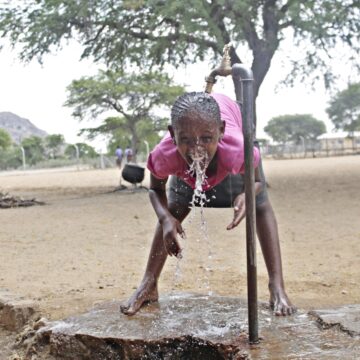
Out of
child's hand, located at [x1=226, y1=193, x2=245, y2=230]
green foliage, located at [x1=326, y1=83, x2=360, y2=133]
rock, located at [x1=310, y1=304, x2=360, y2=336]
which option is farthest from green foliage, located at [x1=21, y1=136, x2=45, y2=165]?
child's hand, located at [x1=226, y1=193, x2=245, y2=230]

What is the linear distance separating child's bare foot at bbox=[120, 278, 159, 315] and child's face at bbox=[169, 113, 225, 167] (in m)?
0.87

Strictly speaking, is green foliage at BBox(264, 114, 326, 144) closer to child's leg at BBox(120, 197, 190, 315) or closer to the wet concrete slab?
child's leg at BBox(120, 197, 190, 315)

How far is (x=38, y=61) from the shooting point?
1338 centimetres

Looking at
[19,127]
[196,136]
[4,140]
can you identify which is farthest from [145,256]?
[19,127]

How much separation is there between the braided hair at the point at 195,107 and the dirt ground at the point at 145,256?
0.94m

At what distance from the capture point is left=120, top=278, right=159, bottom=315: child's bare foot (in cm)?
278

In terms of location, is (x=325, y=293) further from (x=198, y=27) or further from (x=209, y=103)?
(x=198, y=27)

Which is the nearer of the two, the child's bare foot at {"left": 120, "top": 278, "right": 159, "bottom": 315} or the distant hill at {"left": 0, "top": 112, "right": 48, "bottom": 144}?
the child's bare foot at {"left": 120, "top": 278, "right": 159, "bottom": 315}

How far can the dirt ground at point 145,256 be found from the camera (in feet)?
12.8

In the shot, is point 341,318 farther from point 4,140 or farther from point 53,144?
point 4,140

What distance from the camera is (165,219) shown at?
2.54 meters

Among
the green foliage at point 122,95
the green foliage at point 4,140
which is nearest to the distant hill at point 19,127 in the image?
the green foliage at point 4,140

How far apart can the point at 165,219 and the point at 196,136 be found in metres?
0.47

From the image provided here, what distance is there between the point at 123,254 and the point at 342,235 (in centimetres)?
225
